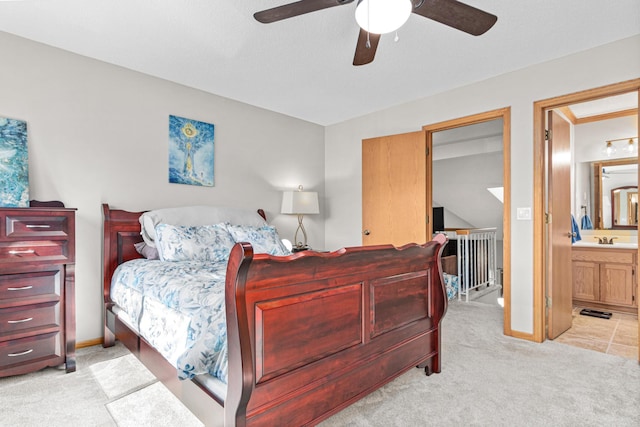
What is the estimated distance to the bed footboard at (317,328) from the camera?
123 cm

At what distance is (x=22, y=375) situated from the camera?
224cm

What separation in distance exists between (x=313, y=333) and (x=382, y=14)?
4.99ft

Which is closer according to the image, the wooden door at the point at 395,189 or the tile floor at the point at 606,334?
the tile floor at the point at 606,334

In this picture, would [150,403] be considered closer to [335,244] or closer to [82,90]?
[82,90]

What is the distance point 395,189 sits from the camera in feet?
12.5

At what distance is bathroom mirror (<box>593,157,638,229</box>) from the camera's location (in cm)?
403

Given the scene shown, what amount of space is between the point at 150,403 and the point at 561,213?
3.66 meters

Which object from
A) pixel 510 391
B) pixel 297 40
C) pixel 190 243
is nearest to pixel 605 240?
pixel 510 391

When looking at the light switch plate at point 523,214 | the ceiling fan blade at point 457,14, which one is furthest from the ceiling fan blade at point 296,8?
the light switch plate at point 523,214

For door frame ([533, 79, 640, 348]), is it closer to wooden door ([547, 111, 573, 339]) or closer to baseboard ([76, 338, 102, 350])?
wooden door ([547, 111, 573, 339])

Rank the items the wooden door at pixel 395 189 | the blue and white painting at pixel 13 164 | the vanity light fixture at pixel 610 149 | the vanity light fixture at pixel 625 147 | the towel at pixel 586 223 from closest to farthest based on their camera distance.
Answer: the blue and white painting at pixel 13 164 → the wooden door at pixel 395 189 → the vanity light fixture at pixel 625 147 → the vanity light fixture at pixel 610 149 → the towel at pixel 586 223

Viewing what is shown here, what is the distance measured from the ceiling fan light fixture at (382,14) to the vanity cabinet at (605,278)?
3.84 metres

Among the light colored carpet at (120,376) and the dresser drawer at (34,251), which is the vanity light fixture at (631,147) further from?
the dresser drawer at (34,251)

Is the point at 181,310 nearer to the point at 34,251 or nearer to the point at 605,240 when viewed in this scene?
the point at 34,251
